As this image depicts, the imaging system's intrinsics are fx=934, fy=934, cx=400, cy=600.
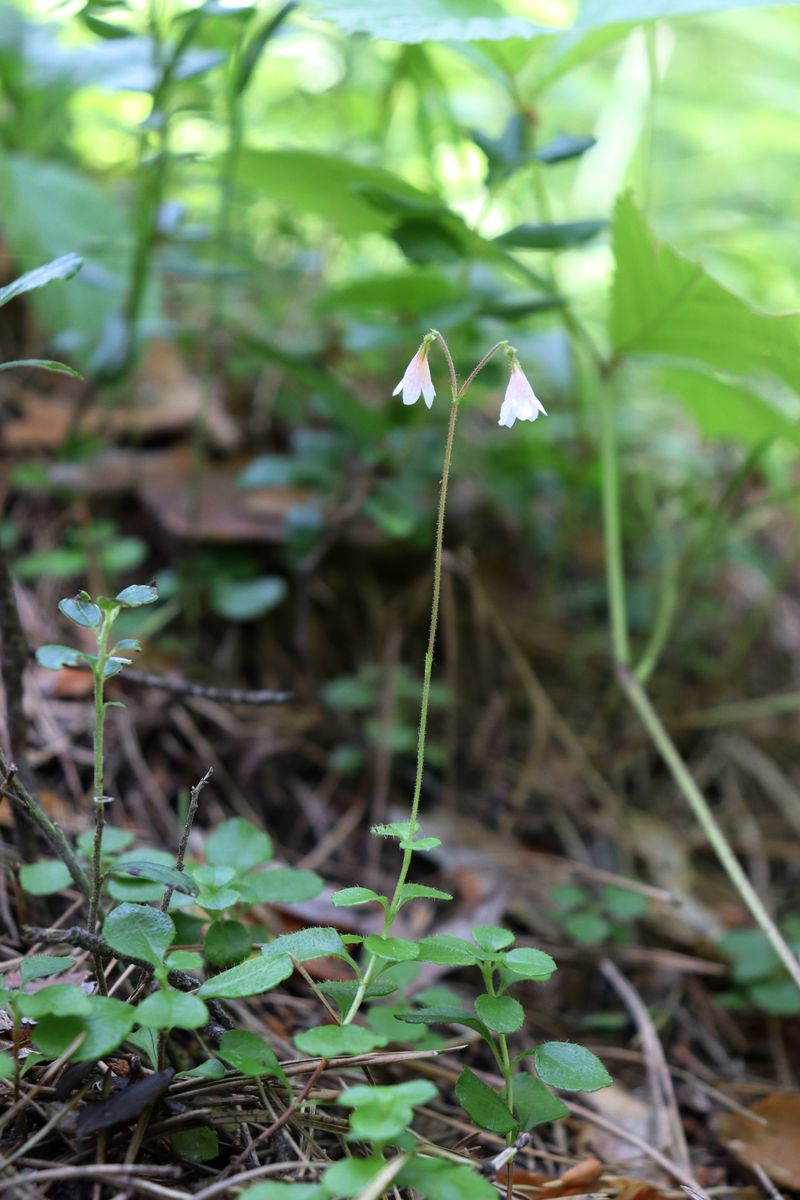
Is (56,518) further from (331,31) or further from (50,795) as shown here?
(331,31)

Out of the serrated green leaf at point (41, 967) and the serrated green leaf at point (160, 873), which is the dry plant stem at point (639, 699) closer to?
the serrated green leaf at point (160, 873)

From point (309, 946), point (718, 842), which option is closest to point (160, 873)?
point (309, 946)

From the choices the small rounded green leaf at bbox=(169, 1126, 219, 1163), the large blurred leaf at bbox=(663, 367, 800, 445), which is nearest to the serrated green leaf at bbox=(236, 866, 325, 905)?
the small rounded green leaf at bbox=(169, 1126, 219, 1163)

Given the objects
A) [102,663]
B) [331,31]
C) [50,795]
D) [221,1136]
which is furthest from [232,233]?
[221,1136]

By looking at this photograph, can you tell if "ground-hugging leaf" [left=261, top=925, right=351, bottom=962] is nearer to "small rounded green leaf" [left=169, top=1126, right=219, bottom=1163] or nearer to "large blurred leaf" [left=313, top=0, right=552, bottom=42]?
"small rounded green leaf" [left=169, top=1126, right=219, bottom=1163]

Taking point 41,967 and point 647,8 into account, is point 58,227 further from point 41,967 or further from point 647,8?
point 41,967
